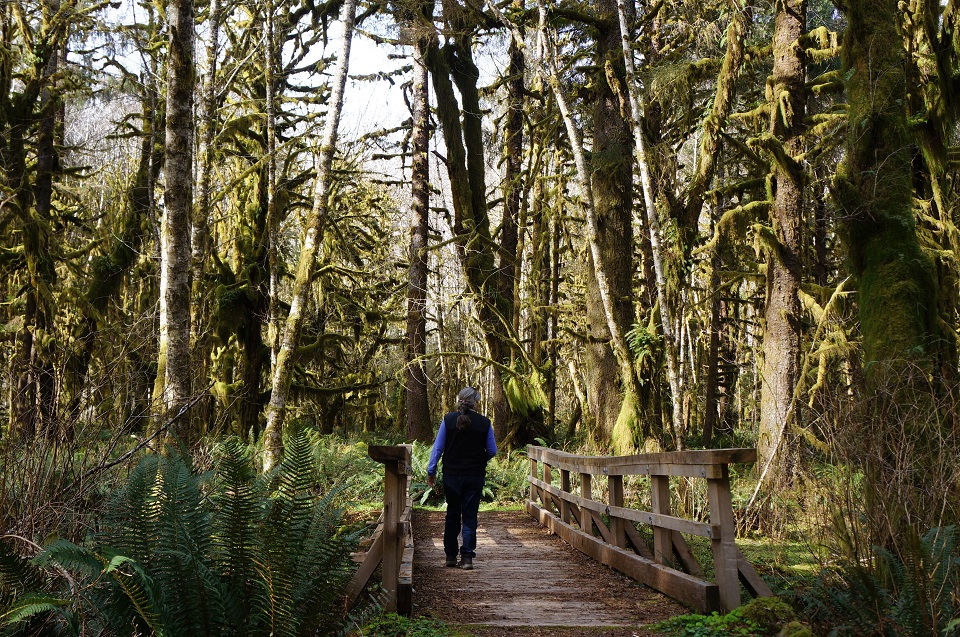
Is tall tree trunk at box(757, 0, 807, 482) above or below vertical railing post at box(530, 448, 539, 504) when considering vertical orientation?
above

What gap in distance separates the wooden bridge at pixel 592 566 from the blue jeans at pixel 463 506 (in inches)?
11.7

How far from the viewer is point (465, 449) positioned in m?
8.35

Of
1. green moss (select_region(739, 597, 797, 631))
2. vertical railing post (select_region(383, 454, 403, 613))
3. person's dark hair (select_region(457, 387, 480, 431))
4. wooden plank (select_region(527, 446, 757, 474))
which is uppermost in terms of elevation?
person's dark hair (select_region(457, 387, 480, 431))

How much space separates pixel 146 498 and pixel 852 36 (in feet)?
27.1

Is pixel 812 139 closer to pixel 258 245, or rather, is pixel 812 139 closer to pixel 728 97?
pixel 728 97

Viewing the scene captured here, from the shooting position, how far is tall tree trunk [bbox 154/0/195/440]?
845 cm

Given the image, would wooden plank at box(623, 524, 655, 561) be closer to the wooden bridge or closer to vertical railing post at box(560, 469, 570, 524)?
the wooden bridge

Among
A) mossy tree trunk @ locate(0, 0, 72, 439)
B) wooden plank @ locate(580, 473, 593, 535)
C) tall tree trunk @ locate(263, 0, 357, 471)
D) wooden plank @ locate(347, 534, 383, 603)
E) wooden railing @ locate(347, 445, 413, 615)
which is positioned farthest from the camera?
mossy tree trunk @ locate(0, 0, 72, 439)

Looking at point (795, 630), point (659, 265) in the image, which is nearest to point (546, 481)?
point (659, 265)

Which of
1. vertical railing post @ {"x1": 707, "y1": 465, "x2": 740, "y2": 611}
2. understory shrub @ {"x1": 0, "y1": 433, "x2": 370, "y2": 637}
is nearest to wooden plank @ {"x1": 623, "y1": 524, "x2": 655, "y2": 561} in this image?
vertical railing post @ {"x1": 707, "y1": 465, "x2": 740, "y2": 611}

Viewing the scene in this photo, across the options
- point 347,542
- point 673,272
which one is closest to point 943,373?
point 673,272

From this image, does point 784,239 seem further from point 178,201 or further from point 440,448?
point 178,201

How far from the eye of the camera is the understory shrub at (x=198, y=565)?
3762 millimetres

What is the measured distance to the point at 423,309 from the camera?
737 inches
